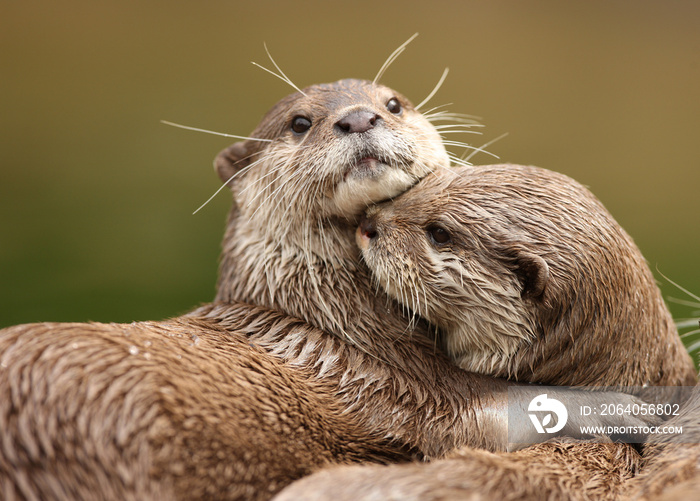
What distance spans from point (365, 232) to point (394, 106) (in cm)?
61

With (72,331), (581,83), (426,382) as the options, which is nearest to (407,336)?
(426,382)

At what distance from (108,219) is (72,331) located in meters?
4.54

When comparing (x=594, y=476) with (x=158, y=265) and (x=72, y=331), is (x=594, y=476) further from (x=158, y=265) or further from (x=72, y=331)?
(x=158, y=265)

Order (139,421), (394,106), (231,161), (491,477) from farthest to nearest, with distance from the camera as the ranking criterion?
(231,161), (394,106), (491,477), (139,421)

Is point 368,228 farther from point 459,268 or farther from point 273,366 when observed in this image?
point 273,366

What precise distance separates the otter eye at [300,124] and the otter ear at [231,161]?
317mm

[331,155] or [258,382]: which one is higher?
[331,155]

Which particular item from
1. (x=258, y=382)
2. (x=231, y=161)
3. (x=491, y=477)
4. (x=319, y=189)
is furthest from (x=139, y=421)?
(x=231, y=161)

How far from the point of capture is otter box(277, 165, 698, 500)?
225 centimetres

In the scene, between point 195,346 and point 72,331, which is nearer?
point 72,331

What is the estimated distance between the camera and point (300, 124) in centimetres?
278

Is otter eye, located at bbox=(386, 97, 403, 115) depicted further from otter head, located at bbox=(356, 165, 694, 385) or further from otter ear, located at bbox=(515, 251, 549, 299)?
otter ear, located at bbox=(515, 251, 549, 299)

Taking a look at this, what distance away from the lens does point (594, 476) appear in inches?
86.7

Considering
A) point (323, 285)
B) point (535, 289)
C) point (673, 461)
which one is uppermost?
point (535, 289)
